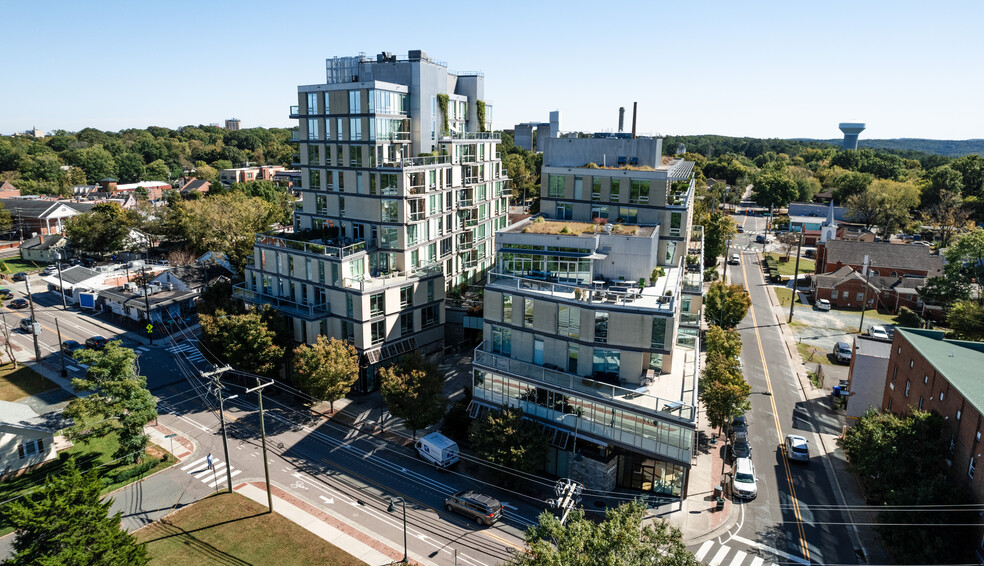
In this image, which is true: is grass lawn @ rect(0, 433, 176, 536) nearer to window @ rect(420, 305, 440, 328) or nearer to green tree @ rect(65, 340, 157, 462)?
green tree @ rect(65, 340, 157, 462)

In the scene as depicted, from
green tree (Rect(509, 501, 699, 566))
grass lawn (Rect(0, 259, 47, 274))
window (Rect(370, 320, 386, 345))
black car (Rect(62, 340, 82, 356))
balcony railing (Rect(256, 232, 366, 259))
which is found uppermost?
balcony railing (Rect(256, 232, 366, 259))

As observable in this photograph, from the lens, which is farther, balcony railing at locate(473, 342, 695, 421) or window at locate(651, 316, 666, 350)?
window at locate(651, 316, 666, 350)

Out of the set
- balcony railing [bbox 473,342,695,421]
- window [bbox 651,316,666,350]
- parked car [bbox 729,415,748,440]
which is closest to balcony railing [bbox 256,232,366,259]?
balcony railing [bbox 473,342,695,421]

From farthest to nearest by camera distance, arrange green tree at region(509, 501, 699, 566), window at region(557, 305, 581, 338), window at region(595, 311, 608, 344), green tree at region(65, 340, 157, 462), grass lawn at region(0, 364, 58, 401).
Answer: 1. grass lawn at region(0, 364, 58, 401)
2. green tree at region(65, 340, 157, 462)
3. window at region(557, 305, 581, 338)
4. window at region(595, 311, 608, 344)
5. green tree at region(509, 501, 699, 566)

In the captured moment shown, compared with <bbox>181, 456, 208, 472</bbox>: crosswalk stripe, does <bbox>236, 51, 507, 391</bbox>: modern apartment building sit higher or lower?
higher

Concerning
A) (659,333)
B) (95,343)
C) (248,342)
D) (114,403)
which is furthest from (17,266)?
(659,333)

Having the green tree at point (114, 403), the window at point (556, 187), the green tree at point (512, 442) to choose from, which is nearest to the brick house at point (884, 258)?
the window at point (556, 187)

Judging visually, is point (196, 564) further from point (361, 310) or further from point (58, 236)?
point (58, 236)
